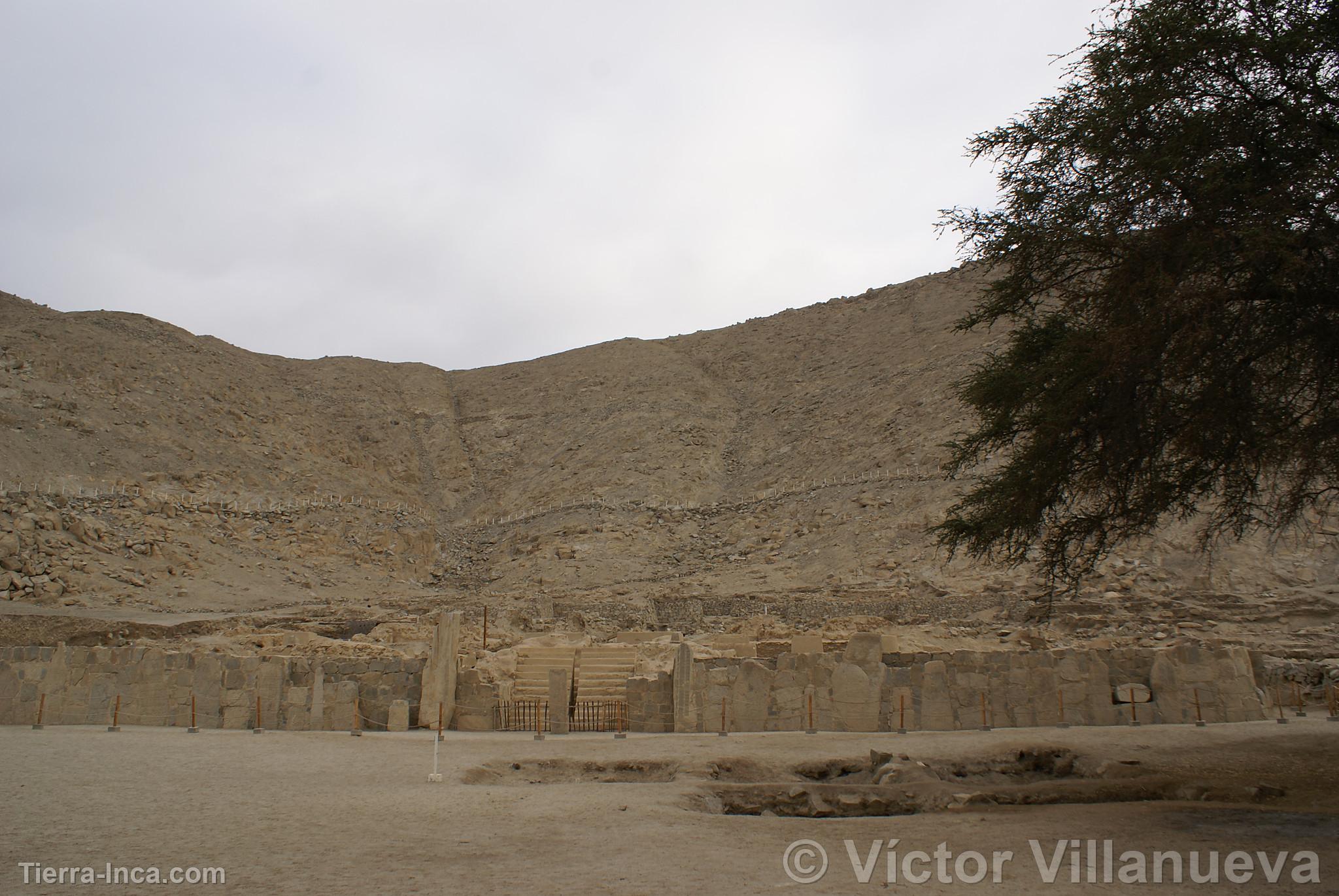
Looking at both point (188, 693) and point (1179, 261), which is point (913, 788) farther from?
point (188, 693)

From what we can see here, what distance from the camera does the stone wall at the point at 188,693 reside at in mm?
16203

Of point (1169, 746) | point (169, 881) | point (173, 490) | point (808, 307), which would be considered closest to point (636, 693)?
point (1169, 746)

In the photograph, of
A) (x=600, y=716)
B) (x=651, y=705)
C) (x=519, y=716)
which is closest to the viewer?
(x=651, y=705)

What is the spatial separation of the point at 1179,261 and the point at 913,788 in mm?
5938

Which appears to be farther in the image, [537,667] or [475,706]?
[537,667]

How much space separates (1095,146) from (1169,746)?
26.4ft

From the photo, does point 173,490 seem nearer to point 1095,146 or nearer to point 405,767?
point 405,767

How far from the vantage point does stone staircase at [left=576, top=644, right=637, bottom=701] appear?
19281 mm

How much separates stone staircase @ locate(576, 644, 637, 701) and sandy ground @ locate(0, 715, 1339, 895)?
5.14m

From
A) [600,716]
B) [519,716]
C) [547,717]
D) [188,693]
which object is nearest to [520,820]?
[547,717]

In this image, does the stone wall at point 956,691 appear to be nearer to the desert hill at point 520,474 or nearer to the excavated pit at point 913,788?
the excavated pit at point 913,788

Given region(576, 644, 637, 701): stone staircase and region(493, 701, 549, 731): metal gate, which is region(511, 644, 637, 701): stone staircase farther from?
region(493, 701, 549, 731): metal gate

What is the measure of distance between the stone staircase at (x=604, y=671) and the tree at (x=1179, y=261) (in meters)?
9.82

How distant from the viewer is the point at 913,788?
34.9ft
